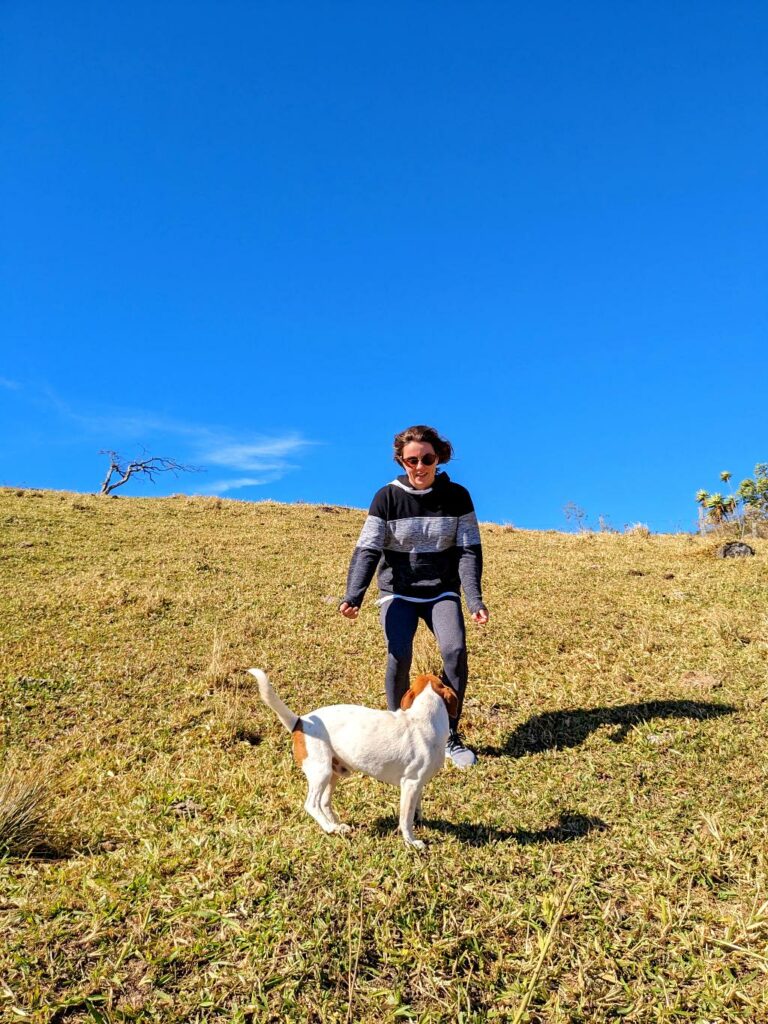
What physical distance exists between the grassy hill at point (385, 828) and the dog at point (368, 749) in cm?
26

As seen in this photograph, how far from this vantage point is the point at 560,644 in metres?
7.91

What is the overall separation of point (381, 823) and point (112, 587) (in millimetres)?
7883

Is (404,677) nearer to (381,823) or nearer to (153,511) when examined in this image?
(381,823)

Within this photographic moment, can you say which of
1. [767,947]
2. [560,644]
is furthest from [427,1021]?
[560,644]

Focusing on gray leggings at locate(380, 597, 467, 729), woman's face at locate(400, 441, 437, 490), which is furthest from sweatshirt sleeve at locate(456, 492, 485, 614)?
woman's face at locate(400, 441, 437, 490)

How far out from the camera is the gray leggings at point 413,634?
4988 millimetres

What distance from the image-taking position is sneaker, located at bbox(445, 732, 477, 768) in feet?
16.5

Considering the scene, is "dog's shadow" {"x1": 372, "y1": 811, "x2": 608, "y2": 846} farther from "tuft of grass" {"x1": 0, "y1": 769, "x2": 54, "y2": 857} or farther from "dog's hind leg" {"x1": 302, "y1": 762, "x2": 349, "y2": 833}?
"tuft of grass" {"x1": 0, "y1": 769, "x2": 54, "y2": 857}

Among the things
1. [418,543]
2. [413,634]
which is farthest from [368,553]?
[413,634]

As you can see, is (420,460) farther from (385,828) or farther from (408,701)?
(385,828)

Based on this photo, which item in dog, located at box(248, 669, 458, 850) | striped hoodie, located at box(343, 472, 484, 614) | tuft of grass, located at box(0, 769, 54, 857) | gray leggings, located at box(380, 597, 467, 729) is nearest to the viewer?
dog, located at box(248, 669, 458, 850)

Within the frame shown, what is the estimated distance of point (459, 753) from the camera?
5129 mm

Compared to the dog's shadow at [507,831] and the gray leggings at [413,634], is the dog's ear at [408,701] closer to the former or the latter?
the dog's shadow at [507,831]

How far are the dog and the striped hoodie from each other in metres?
1.53
